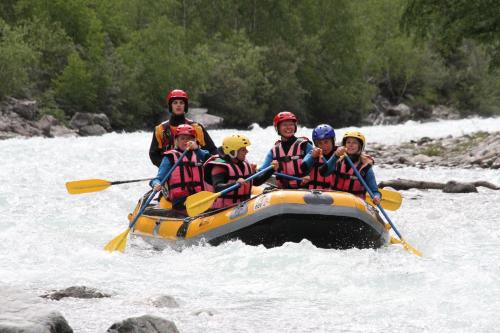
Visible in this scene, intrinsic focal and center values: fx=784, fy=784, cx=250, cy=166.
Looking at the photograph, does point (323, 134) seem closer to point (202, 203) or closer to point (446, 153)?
point (202, 203)

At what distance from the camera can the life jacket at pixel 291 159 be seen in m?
8.62

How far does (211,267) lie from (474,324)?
2644 millimetres

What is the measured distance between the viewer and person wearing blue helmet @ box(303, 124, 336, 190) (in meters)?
8.25

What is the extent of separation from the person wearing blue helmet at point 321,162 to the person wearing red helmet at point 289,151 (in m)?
0.17

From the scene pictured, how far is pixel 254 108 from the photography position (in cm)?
3694

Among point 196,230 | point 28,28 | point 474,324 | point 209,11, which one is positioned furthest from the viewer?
point 209,11

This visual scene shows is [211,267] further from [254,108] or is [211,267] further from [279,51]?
[279,51]

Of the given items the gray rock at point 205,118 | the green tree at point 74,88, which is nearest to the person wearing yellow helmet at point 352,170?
the green tree at point 74,88

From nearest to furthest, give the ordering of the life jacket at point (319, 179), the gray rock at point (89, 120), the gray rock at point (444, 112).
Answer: the life jacket at point (319, 179) < the gray rock at point (89, 120) < the gray rock at point (444, 112)

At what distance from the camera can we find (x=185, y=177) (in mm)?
8766

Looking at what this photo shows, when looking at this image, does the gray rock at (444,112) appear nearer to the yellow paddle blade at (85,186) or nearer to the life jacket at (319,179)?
the yellow paddle blade at (85,186)

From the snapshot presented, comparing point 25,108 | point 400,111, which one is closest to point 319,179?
point 25,108

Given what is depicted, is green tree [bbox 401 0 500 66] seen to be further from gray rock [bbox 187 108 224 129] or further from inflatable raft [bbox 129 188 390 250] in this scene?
gray rock [bbox 187 108 224 129]

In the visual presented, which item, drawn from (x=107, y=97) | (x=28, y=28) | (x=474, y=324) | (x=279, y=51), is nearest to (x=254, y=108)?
(x=279, y=51)
